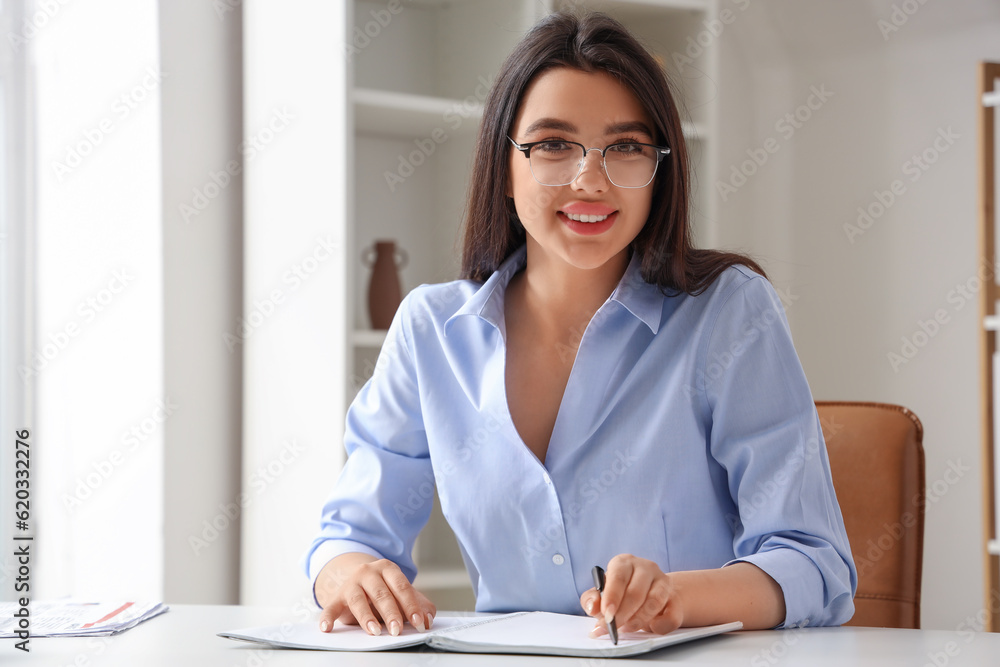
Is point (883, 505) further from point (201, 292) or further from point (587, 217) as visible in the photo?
point (201, 292)

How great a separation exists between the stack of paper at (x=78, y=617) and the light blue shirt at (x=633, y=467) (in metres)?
0.22

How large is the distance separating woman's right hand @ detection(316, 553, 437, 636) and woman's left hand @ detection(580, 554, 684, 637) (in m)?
0.20

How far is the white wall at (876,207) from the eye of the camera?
104 inches

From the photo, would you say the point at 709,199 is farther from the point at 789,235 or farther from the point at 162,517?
the point at 162,517

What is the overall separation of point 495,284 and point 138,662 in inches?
28.0

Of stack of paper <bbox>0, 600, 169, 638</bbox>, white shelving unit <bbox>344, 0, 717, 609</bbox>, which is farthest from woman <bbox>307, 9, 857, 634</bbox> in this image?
white shelving unit <bbox>344, 0, 717, 609</bbox>

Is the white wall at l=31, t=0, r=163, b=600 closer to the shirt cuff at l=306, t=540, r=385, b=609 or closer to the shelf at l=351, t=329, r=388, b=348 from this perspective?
the shelf at l=351, t=329, r=388, b=348

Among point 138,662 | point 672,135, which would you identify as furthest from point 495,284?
point 138,662

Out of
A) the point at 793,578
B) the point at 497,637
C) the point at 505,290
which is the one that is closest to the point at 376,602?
the point at 497,637

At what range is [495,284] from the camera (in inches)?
54.1

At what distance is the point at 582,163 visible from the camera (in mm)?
1203

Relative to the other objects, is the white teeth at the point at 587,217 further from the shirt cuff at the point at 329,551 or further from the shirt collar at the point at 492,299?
the shirt cuff at the point at 329,551

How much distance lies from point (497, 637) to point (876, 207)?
7.33ft

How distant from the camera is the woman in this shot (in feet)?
3.62
